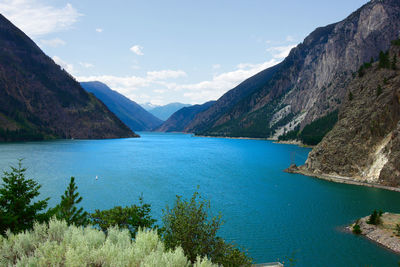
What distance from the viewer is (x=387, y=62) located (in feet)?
254

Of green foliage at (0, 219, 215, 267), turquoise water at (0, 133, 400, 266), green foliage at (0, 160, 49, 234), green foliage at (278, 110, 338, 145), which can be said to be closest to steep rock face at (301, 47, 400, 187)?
turquoise water at (0, 133, 400, 266)

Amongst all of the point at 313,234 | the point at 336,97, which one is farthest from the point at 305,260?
the point at 336,97

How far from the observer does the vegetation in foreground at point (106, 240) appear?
12.0 m

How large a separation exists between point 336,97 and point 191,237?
622 feet

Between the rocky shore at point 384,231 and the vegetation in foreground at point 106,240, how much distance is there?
2255cm

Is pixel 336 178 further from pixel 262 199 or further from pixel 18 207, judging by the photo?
pixel 18 207

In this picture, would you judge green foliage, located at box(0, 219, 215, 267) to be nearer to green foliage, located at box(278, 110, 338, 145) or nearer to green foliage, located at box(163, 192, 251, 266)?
green foliage, located at box(163, 192, 251, 266)

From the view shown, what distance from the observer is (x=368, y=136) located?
69.6 metres

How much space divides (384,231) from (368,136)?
41184 mm

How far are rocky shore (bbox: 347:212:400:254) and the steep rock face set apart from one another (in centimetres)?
2533

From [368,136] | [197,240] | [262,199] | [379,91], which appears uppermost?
[379,91]

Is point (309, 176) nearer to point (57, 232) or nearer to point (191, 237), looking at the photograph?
point (191, 237)

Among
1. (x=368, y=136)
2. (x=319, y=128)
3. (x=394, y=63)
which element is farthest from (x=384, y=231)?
(x=319, y=128)

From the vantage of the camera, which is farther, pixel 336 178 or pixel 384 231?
pixel 336 178
